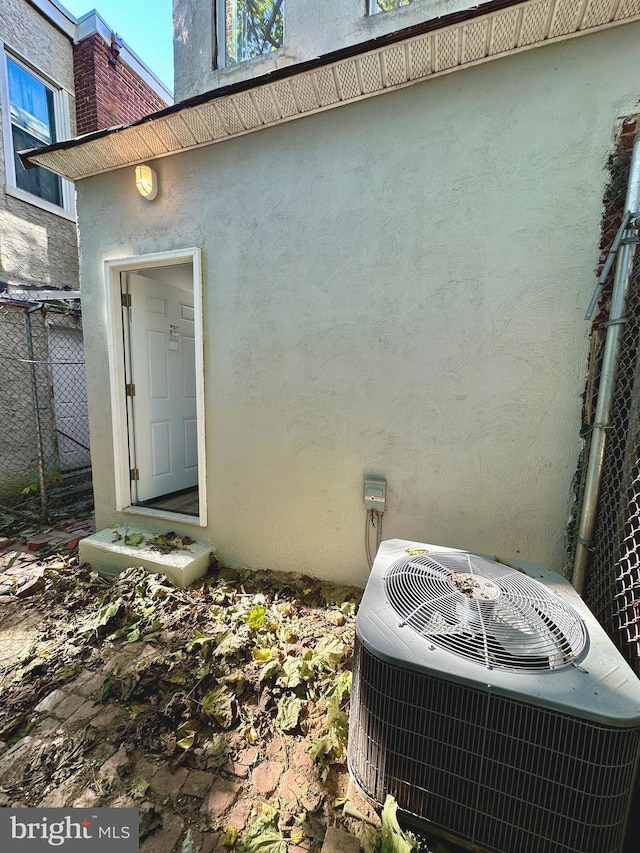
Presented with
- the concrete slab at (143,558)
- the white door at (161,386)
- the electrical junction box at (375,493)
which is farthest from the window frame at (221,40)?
the concrete slab at (143,558)

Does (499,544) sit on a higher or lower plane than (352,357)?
lower

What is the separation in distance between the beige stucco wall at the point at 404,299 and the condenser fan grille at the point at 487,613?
0.94 m

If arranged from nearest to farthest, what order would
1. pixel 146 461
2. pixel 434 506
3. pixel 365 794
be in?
pixel 365 794 < pixel 434 506 < pixel 146 461

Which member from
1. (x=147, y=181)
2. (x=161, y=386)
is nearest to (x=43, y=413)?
(x=161, y=386)

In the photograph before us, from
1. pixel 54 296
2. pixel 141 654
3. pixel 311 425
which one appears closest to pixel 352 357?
pixel 311 425

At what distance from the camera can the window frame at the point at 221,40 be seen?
3431 millimetres

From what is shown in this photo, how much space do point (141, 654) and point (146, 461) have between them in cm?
194

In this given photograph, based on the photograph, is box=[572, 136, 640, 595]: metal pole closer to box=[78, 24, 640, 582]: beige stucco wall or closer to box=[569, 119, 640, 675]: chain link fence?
box=[569, 119, 640, 675]: chain link fence

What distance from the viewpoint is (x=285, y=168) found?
257cm

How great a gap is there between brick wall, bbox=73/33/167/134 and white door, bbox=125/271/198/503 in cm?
380

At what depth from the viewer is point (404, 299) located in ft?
7.78

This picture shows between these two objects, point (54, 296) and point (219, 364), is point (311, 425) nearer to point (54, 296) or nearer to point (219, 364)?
point (219, 364)

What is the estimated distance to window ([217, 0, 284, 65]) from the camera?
3.38 metres

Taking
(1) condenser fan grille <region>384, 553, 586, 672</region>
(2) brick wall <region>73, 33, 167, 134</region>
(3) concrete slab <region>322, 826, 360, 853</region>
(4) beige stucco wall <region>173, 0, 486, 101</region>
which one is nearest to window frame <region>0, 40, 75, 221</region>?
(2) brick wall <region>73, 33, 167, 134</region>
